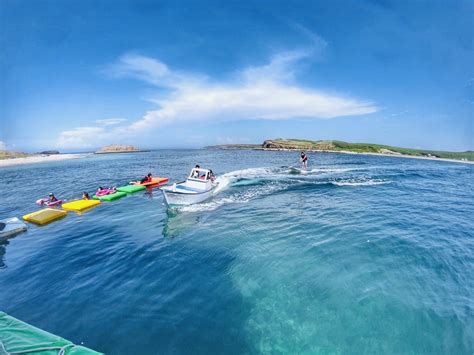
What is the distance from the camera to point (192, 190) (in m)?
24.6

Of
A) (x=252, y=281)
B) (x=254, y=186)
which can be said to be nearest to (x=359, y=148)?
(x=254, y=186)

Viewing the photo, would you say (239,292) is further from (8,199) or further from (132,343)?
(8,199)

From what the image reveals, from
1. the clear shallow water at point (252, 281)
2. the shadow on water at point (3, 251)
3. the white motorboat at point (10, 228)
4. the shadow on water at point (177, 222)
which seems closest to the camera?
the clear shallow water at point (252, 281)

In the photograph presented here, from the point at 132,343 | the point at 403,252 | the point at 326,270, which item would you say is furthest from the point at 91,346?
the point at 403,252

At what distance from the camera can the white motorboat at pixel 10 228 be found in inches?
738

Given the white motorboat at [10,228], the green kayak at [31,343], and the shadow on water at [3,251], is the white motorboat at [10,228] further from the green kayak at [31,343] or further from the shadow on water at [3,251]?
the green kayak at [31,343]

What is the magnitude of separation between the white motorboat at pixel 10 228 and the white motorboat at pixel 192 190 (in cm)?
1163

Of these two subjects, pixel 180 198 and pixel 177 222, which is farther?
pixel 180 198

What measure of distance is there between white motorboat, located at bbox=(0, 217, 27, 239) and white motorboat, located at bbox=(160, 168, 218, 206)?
11.6 metres

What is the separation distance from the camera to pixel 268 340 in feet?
27.4

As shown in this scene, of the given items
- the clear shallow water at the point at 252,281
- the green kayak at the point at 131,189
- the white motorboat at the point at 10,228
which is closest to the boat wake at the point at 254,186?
the clear shallow water at the point at 252,281

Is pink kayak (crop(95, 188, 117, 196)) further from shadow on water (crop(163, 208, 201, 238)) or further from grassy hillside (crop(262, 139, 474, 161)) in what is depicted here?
grassy hillside (crop(262, 139, 474, 161))

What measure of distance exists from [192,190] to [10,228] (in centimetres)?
1495

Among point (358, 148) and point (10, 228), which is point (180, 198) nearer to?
point (10, 228)
